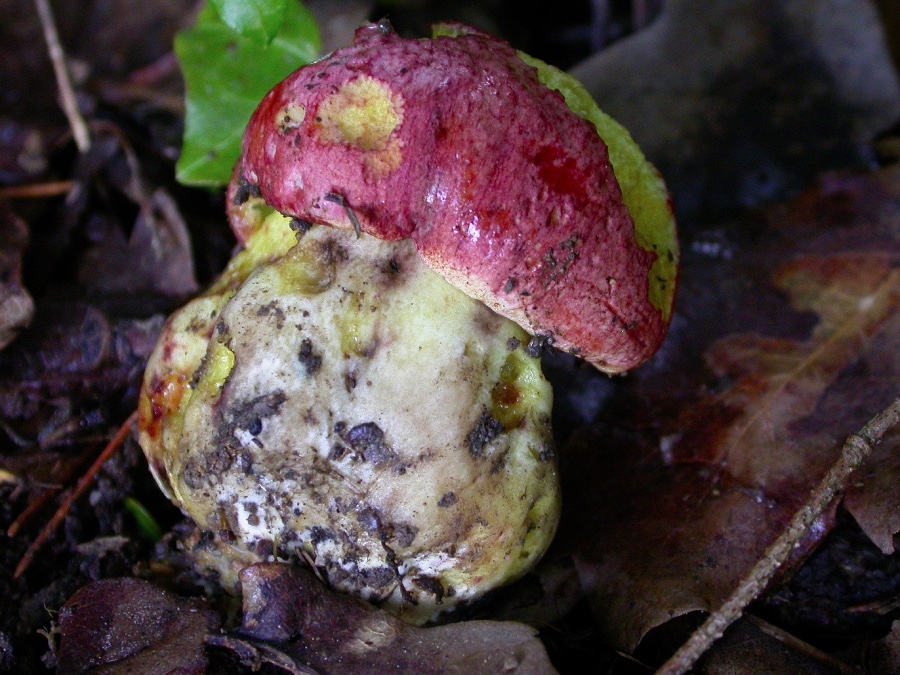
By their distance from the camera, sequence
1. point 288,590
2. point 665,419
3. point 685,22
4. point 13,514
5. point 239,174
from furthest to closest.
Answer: point 685,22 < point 665,419 < point 13,514 < point 239,174 < point 288,590

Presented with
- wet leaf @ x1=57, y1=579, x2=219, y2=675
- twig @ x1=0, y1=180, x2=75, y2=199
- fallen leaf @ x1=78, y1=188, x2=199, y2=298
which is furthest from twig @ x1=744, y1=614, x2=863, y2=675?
twig @ x1=0, y1=180, x2=75, y2=199

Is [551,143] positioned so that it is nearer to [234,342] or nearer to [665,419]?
[234,342]

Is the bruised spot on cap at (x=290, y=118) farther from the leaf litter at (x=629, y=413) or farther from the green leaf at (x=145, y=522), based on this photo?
the green leaf at (x=145, y=522)

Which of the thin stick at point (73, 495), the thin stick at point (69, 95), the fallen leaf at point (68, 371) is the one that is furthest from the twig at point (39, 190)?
the thin stick at point (73, 495)

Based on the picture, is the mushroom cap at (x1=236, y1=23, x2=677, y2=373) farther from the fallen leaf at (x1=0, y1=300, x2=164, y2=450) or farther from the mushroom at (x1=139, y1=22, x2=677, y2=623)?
the fallen leaf at (x1=0, y1=300, x2=164, y2=450)

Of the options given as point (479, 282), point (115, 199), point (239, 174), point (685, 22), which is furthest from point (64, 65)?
point (685, 22)

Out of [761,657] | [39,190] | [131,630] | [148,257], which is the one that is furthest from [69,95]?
[761,657]
